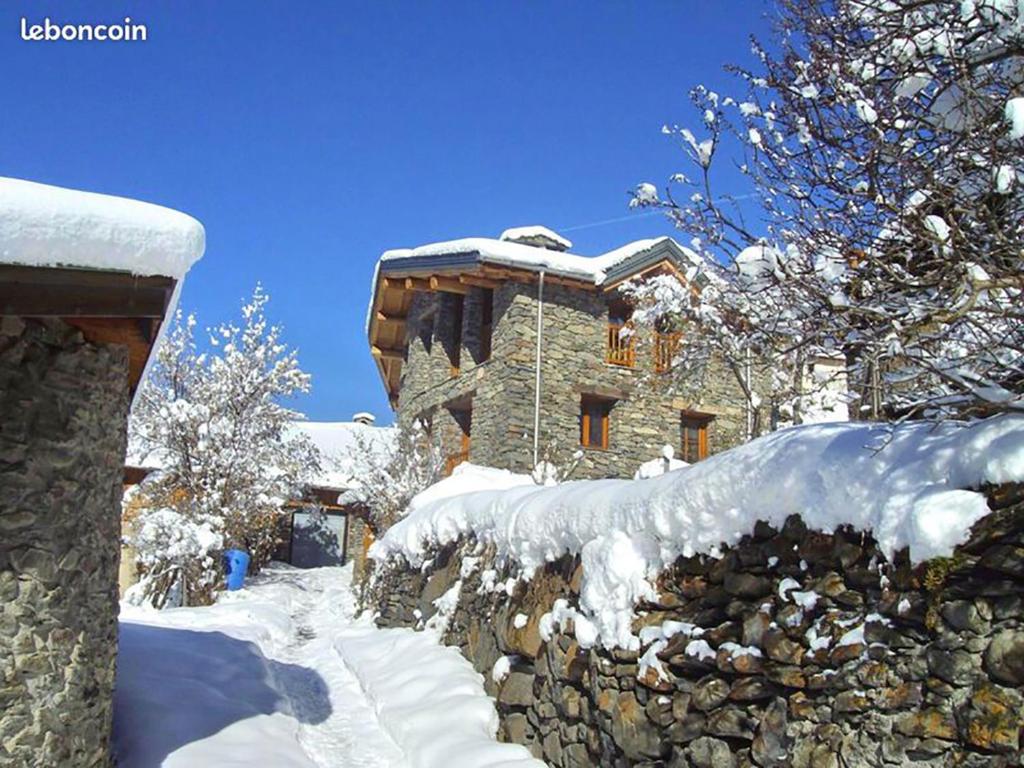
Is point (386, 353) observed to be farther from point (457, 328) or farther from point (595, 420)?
point (595, 420)

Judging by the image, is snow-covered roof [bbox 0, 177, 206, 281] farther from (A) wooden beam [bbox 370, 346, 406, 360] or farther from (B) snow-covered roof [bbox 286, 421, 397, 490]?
(A) wooden beam [bbox 370, 346, 406, 360]

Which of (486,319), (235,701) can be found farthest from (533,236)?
(235,701)

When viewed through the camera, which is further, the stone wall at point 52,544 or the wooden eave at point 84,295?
the stone wall at point 52,544

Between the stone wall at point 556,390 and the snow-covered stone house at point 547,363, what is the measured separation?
0.08ft

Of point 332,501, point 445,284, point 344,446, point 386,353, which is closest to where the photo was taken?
point 445,284

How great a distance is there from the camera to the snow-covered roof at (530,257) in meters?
16.3

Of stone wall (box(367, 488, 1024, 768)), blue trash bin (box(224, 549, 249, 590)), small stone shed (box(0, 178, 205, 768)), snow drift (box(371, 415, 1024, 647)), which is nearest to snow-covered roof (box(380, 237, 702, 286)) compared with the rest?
blue trash bin (box(224, 549, 249, 590))

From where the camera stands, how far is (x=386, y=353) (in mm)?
23344

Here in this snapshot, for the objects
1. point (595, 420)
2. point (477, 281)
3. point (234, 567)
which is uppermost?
point (477, 281)

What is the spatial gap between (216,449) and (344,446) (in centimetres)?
1205

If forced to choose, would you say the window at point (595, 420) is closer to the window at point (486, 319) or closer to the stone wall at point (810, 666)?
the window at point (486, 319)

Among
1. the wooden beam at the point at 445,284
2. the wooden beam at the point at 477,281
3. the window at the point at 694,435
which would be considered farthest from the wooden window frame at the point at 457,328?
the window at the point at 694,435

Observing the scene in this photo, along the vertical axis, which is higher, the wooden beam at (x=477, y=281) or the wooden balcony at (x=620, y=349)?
the wooden beam at (x=477, y=281)

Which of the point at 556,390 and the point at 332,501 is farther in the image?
the point at 332,501
